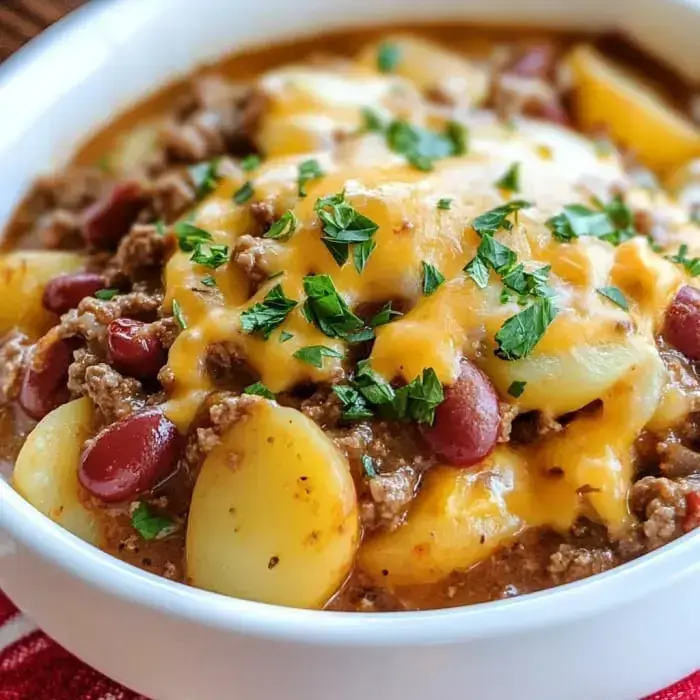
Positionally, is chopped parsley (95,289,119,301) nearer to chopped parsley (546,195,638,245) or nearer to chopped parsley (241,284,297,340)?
chopped parsley (241,284,297,340)

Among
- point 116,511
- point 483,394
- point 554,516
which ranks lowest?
point 116,511

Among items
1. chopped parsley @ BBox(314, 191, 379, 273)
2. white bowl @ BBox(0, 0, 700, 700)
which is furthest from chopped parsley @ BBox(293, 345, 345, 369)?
white bowl @ BBox(0, 0, 700, 700)

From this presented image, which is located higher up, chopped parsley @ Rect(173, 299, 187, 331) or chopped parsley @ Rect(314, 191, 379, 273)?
chopped parsley @ Rect(314, 191, 379, 273)

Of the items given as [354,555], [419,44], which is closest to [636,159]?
[419,44]

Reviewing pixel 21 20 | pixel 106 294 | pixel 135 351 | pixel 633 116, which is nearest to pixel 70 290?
pixel 106 294

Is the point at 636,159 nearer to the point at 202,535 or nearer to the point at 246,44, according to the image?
the point at 246,44

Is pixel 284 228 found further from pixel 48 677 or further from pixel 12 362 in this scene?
pixel 48 677

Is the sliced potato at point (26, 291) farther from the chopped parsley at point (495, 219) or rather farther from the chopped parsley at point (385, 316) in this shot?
the chopped parsley at point (495, 219)
